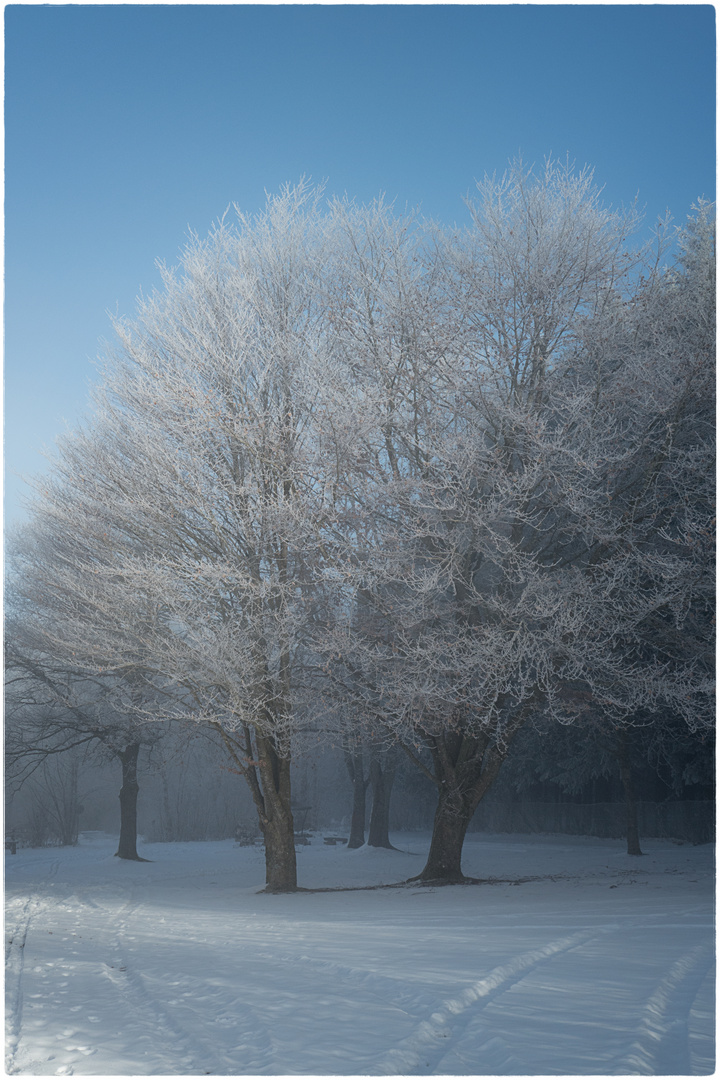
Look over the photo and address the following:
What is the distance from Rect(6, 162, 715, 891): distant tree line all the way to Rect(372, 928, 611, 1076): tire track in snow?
5.24m

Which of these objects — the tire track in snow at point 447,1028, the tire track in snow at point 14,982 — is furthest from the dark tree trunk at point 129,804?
the tire track in snow at point 447,1028

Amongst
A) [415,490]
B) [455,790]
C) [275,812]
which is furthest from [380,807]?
[415,490]

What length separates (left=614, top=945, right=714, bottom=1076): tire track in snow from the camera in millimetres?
4094

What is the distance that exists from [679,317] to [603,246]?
1672mm

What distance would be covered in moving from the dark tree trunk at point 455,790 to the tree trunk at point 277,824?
2375 mm

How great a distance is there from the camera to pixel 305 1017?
506 cm

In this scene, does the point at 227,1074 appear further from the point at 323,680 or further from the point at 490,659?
the point at 323,680

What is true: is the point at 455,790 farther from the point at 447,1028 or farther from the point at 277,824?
the point at 447,1028

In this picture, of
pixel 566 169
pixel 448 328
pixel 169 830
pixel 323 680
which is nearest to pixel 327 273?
pixel 448 328

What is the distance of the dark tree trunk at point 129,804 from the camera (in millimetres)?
24750

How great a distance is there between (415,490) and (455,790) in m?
5.42

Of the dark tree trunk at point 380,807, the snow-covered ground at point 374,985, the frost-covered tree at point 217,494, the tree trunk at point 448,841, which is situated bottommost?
the dark tree trunk at point 380,807

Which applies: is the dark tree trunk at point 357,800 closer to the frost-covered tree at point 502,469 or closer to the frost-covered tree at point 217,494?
the frost-covered tree at point 217,494

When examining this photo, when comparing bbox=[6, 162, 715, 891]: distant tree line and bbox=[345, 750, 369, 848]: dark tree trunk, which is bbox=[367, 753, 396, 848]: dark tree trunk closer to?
bbox=[345, 750, 369, 848]: dark tree trunk
